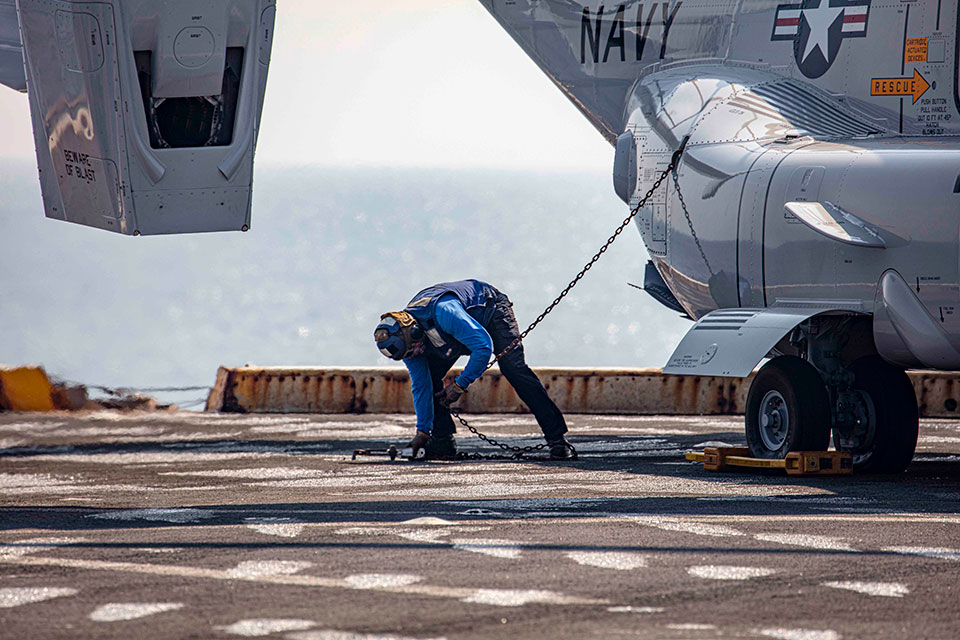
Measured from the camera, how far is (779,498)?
873cm

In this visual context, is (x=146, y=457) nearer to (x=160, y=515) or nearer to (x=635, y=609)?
(x=160, y=515)

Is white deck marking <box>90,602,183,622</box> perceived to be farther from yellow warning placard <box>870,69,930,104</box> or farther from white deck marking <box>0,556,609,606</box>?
yellow warning placard <box>870,69,930,104</box>

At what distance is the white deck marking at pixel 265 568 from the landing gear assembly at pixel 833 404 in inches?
201

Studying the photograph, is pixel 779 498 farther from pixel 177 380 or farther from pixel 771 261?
pixel 177 380

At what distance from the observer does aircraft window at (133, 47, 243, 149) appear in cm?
1013

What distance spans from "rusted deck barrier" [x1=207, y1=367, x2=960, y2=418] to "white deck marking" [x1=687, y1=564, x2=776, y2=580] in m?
10.0

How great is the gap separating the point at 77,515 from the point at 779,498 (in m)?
4.36

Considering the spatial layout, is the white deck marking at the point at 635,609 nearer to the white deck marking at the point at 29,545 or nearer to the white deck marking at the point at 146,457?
the white deck marking at the point at 29,545

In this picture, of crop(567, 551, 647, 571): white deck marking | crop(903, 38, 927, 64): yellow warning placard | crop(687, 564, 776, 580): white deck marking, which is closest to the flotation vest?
crop(903, 38, 927, 64): yellow warning placard

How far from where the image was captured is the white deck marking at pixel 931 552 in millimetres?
6465

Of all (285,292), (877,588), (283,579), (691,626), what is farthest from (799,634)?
(285,292)

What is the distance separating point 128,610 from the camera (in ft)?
17.1

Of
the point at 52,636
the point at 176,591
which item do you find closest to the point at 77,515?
the point at 176,591

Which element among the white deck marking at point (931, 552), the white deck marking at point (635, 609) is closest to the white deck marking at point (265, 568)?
the white deck marking at point (635, 609)
